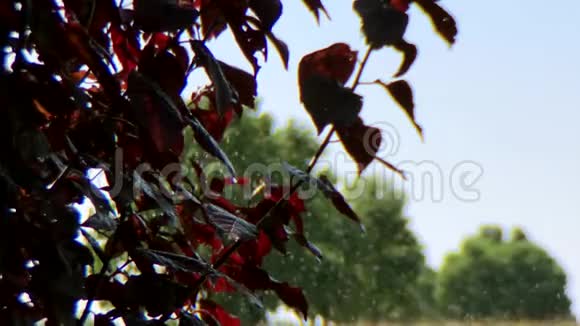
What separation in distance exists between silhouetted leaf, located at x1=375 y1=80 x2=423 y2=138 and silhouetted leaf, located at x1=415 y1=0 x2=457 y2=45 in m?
0.08

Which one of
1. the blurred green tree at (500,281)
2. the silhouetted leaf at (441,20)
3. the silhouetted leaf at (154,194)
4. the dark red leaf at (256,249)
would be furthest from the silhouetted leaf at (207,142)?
the blurred green tree at (500,281)

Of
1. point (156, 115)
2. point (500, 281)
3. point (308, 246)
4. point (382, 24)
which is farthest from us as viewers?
point (500, 281)

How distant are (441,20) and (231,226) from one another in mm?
387

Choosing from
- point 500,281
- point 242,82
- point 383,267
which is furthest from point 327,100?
point 500,281

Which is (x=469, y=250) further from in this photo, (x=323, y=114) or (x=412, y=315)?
(x=323, y=114)

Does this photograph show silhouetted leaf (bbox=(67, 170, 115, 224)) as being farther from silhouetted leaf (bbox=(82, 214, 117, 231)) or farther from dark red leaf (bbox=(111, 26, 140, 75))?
dark red leaf (bbox=(111, 26, 140, 75))

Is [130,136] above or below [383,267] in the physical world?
below

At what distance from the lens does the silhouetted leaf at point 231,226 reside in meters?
1.16

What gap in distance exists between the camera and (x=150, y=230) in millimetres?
1416

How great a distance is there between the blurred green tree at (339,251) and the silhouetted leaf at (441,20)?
16.7m

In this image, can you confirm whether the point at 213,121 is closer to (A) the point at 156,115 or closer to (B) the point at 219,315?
(B) the point at 219,315

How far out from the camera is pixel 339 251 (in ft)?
86.8

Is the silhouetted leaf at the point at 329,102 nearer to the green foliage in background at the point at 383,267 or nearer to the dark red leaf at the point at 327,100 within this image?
the dark red leaf at the point at 327,100

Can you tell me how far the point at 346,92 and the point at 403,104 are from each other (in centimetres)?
20
